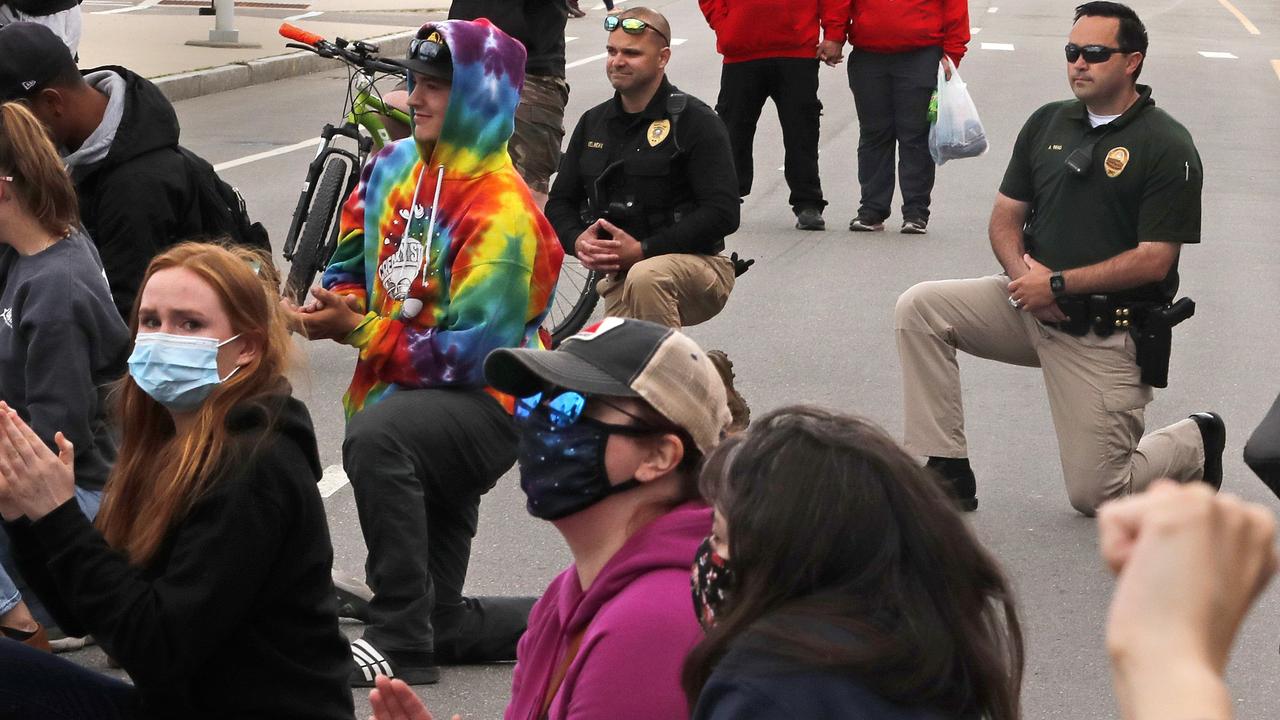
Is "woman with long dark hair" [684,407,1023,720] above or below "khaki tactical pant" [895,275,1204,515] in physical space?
above

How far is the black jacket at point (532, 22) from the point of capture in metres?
9.07

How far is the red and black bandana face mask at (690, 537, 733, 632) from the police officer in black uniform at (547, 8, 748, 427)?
4243mm

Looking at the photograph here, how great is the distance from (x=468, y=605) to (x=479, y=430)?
69 centimetres

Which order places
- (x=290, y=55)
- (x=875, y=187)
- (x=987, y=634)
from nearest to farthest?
(x=987, y=634) → (x=875, y=187) → (x=290, y=55)

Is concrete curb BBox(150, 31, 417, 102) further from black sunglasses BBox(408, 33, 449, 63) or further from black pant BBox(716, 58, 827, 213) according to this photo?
black sunglasses BBox(408, 33, 449, 63)

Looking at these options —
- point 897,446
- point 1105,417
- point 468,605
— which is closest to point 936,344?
point 1105,417

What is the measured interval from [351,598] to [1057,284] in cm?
277

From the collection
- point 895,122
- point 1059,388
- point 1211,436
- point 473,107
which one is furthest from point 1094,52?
point 895,122

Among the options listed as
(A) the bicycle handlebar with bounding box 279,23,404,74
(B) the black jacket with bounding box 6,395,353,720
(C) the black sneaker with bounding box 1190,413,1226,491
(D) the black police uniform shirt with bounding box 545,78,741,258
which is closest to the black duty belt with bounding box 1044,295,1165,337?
(C) the black sneaker with bounding box 1190,413,1226,491

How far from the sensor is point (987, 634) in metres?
2.40

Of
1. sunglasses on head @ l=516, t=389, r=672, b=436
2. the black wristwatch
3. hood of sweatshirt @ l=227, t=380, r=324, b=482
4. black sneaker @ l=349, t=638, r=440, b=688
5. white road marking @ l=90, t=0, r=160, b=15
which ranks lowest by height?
white road marking @ l=90, t=0, r=160, b=15

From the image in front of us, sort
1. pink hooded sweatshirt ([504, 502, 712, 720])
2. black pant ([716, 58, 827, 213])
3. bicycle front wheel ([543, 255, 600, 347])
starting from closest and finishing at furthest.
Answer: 1. pink hooded sweatshirt ([504, 502, 712, 720])
2. bicycle front wheel ([543, 255, 600, 347])
3. black pant ([716, 58, 827, 213])

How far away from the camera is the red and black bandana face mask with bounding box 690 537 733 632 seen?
8.14 ft

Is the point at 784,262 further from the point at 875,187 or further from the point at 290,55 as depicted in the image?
the point at 290,55
